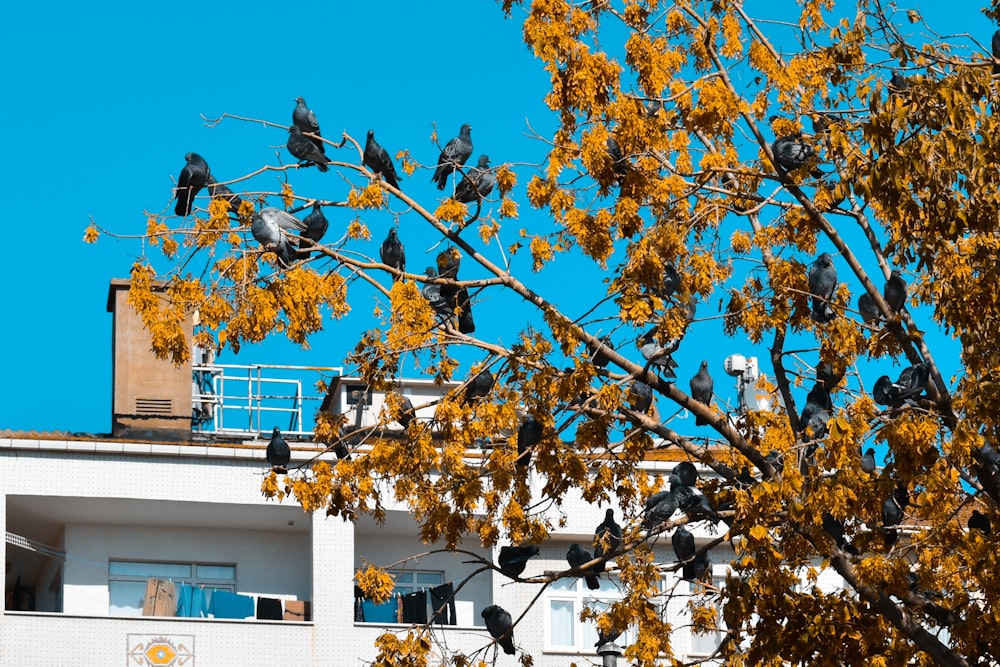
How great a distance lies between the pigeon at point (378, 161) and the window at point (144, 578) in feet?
44.9

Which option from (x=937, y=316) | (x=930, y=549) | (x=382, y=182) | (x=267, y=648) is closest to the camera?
(x=937, y=316)

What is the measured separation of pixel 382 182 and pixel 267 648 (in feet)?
45.6

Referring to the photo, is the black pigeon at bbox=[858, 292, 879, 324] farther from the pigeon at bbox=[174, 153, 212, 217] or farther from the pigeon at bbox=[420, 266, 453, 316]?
the pigeon at bbox=[174, 153, 212, 217]

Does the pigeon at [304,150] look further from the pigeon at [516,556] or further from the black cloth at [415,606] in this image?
the black cloth at [415,606]

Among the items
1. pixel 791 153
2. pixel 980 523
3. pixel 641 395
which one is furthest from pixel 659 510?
pixel 791 153

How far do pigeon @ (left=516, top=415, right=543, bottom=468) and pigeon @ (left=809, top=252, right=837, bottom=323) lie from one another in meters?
2.28

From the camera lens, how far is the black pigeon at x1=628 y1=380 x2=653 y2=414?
15.9 meters

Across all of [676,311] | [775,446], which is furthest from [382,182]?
[775,446]

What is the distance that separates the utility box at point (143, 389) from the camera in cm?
3034

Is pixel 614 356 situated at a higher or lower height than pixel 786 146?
lower

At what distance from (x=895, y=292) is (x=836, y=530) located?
1.80 metres

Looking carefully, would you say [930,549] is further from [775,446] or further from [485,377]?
[485,377]

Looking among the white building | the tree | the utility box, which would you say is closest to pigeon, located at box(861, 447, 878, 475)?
the tree

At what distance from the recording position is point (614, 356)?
51.2 ft
